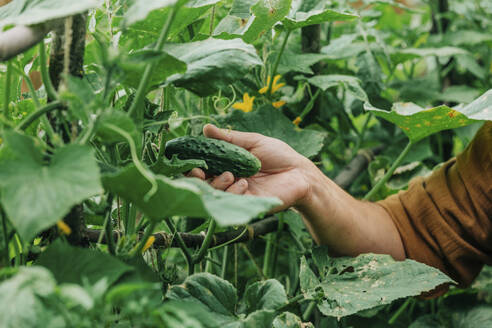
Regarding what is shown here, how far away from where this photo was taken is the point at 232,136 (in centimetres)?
75

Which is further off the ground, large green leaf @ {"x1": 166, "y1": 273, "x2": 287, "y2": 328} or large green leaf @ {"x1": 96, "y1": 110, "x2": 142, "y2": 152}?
large green leaf @ {"x1": 96, "y1": 110, "x2": 142, "y2": 152}

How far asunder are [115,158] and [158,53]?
6.6 inches

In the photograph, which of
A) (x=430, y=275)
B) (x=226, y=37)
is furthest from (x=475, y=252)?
(x=226, y=37)

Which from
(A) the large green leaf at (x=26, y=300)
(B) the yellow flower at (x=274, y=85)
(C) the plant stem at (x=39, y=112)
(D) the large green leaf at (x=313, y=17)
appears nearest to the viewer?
(A) the large green leaf at (x=26, y=300)

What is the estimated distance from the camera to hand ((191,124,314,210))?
2.36 feet

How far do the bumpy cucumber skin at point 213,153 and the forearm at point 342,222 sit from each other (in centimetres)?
16

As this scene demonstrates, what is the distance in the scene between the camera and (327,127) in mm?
1168

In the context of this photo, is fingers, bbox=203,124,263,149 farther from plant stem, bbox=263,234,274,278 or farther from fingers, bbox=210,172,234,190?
plant stem, bbox=263,234,274,278

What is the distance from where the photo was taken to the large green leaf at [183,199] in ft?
1.29

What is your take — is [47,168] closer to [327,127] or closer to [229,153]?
[229,153]

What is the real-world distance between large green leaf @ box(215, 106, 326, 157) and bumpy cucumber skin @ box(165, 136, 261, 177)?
194mm

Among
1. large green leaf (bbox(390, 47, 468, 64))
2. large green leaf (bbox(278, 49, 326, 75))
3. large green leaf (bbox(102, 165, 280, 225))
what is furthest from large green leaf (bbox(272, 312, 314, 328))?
large green leaf (bbox(390, 47, 468, 64))

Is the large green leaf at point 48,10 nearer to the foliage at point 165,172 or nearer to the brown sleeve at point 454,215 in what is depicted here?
the foliage at point 165,172

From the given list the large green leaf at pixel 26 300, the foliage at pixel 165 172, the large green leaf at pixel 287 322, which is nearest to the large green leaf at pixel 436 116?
the foliage at pixel 165 172
